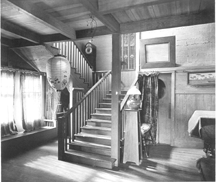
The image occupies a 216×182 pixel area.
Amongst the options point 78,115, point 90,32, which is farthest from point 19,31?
point 78,115

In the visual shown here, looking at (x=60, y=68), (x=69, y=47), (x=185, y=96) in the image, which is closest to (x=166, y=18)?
(x=60, y=68)

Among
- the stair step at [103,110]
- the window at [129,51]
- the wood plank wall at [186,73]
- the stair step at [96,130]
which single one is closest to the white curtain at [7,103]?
the stair step at [96,130]

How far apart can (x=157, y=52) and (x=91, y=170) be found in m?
3.93

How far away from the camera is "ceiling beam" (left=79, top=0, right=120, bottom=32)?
242cm

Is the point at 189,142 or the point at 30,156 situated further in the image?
the point at 189,142

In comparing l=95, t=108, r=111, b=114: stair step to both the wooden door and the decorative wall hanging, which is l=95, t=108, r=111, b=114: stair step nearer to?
the wooden door

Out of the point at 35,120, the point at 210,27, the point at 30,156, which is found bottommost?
the point at 30,156

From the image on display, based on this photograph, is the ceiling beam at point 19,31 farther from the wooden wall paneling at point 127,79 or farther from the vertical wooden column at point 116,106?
the wooden wall paneling at point 127,79

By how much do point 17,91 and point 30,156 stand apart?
1765mm

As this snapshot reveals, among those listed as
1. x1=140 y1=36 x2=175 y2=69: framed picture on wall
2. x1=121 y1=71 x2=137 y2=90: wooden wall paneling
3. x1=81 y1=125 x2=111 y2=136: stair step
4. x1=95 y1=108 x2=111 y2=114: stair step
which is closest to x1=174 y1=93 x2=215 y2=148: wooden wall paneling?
x1=140 y1=36 x2=175 y2=69: framed picture on wall

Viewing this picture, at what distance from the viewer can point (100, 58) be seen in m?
7.31

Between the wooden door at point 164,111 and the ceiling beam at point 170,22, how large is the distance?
8.26 ft

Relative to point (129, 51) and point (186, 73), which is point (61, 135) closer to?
point (186, 73)

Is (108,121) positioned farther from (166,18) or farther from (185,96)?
(166,18)
